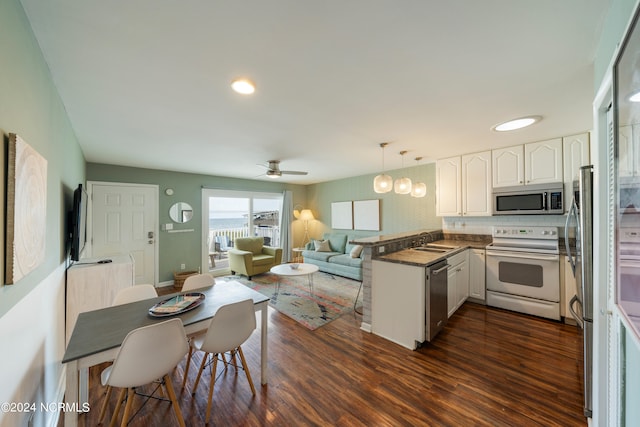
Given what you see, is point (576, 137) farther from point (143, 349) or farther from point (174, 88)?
point (143, 349)

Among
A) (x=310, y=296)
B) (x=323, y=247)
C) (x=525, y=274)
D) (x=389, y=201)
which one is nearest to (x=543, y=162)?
(x=525, y=274)

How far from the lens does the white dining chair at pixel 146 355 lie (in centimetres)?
127

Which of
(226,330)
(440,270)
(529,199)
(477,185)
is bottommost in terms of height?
(226,330)

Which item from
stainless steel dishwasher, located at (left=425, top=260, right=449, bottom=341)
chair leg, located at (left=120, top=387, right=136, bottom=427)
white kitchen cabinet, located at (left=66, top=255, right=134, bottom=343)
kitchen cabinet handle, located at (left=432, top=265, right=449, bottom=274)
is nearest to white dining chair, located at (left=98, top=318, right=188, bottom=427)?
chair leg, located at (left=120, top=387, right=136, bottom=427)

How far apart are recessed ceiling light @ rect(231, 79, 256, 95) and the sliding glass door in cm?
402

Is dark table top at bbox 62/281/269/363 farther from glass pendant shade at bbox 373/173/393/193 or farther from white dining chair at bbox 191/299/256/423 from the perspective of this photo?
glass pendant shade at bbox 373/173/393/193

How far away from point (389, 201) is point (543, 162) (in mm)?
2610

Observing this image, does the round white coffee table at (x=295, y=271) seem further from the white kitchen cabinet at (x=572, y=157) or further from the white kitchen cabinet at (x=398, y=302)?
the white kitchen cabinet at (x=572, y=157)

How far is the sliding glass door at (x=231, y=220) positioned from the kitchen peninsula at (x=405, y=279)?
3691 mm

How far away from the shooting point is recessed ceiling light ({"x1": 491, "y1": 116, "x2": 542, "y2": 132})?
246 cm

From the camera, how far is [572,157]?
3016mm

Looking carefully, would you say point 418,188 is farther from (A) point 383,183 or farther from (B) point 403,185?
(A) point 383,183

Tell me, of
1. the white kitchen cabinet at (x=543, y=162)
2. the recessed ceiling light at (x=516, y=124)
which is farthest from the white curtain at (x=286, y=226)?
the white kitchen cabinet at (x=543, y=162)

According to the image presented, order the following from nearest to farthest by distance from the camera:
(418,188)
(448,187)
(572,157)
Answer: (572,157), (418,188), (448,187)
